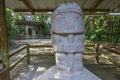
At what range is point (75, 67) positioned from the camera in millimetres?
2979

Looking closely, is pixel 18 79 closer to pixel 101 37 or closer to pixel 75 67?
pixel 75 67

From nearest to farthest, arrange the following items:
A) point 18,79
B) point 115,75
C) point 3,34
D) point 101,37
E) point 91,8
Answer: point 3,34 < point 18,79 < point 115,75 < point 91,8 < point 101,37

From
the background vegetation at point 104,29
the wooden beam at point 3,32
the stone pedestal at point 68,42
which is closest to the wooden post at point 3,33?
the wooden beam at point 3,32

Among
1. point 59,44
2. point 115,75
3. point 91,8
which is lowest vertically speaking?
point 115,75

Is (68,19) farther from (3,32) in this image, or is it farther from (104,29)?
(104,29)

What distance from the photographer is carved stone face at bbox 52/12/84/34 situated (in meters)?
2.86

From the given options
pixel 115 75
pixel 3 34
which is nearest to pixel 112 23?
pixel 115 75

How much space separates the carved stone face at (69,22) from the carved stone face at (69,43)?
3.9 inches

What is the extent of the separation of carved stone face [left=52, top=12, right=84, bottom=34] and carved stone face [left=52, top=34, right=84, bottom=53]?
0.32 ft

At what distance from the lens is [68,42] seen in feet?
9.62

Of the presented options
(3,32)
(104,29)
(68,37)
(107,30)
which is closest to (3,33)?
(3,32)

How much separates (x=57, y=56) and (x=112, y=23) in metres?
14.7

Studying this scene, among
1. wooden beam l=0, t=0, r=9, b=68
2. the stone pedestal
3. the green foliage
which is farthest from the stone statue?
the green foliage

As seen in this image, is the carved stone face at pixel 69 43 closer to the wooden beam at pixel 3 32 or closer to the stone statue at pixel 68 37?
the stone statue at pixel 68 37
